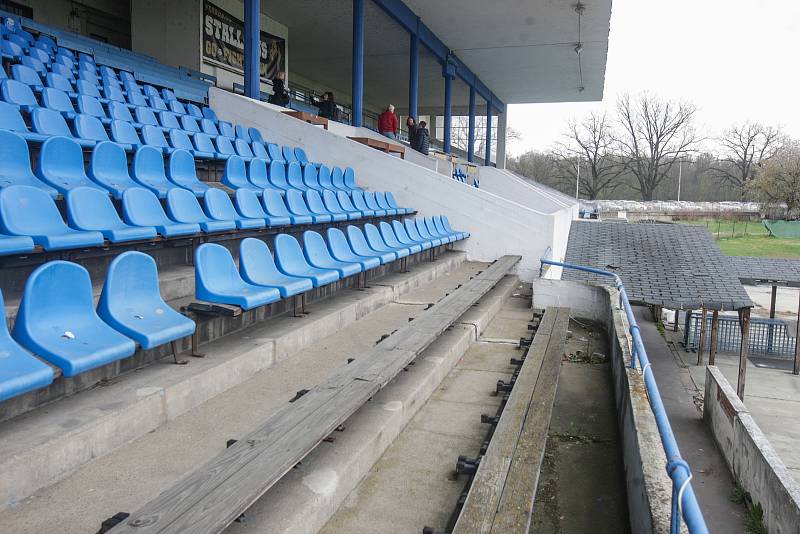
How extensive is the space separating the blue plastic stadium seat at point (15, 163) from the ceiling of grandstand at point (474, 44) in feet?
37.3

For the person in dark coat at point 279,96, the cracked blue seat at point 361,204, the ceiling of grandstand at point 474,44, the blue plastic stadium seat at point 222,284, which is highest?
the ceiling of grandstand at point 474,44

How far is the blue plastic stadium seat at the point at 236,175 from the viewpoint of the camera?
580cm

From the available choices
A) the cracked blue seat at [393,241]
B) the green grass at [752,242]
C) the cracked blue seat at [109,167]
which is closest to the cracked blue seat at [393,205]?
the cracked blue seat at [393,241]

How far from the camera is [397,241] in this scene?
6.14m

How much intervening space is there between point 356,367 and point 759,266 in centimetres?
1761

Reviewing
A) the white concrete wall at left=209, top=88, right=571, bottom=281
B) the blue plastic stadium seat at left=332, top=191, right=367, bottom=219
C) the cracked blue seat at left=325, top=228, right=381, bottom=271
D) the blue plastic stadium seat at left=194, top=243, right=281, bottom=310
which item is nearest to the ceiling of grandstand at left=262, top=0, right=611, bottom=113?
the white concrete wall at left=209, top=88, right=571, bottom=281

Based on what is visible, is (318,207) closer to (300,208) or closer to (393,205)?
(300,208)

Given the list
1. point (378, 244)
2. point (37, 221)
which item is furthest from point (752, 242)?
point (37, 221)

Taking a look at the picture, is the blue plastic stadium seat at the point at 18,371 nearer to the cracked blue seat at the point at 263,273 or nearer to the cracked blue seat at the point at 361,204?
the cracked blue seat at the point at 263,273

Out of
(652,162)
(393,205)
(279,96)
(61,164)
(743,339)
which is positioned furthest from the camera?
(652,162)

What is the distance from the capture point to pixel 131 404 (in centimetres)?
230

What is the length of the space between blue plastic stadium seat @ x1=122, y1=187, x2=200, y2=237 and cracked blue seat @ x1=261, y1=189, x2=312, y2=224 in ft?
3.83

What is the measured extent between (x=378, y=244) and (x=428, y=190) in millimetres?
2666

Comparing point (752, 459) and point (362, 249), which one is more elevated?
point (362, 249)
